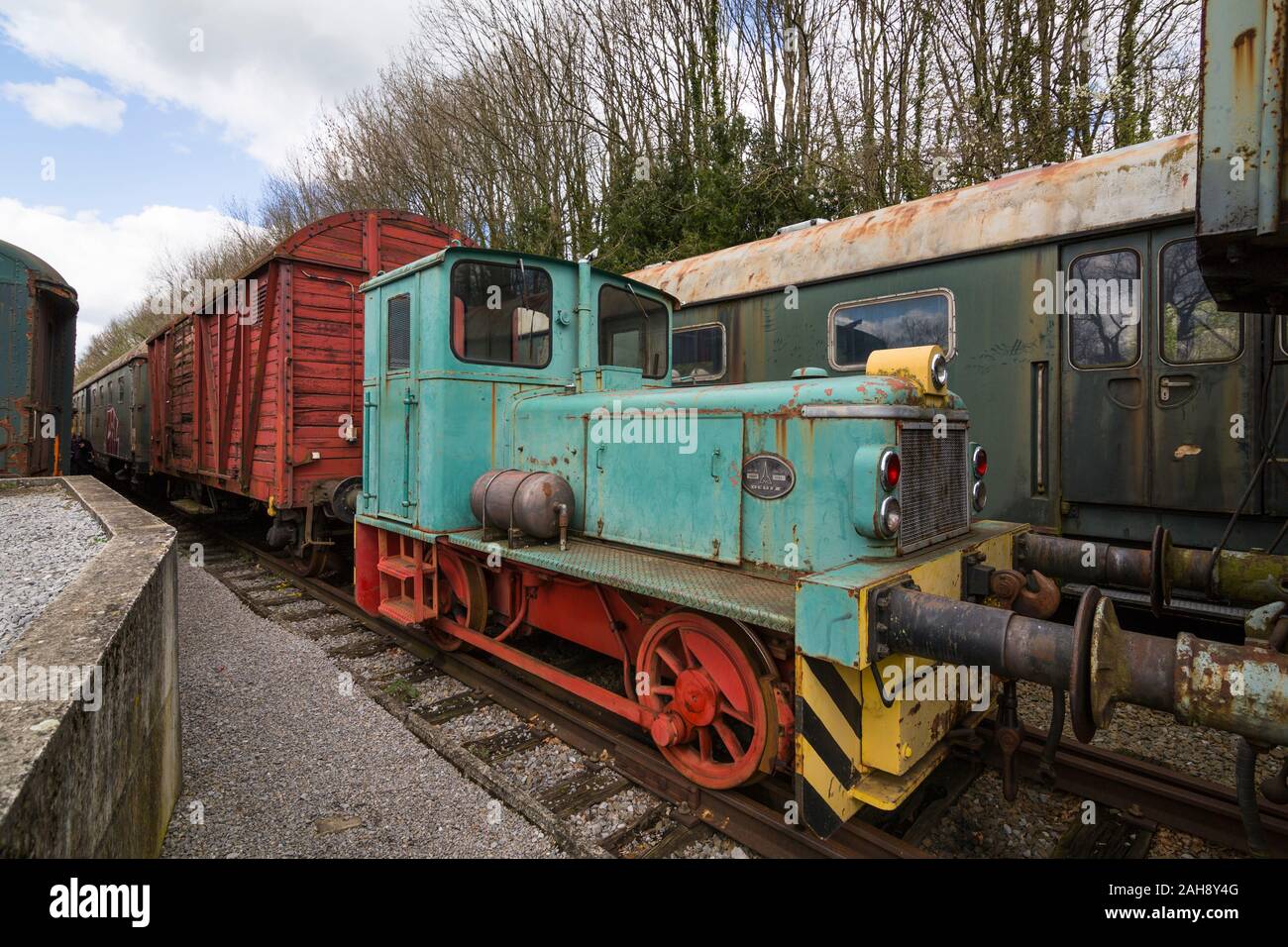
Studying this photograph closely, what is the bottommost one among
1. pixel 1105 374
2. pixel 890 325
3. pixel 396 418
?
pixel 396 418

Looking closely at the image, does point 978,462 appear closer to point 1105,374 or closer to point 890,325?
point 1105,374

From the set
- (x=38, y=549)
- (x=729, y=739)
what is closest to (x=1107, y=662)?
(x=729, y=739)

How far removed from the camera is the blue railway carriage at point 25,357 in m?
7.10

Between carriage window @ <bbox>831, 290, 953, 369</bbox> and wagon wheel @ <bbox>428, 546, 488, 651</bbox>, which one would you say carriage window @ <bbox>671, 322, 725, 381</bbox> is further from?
wagon wheel @ <bbox>428, 546, 488, 651</bbox>

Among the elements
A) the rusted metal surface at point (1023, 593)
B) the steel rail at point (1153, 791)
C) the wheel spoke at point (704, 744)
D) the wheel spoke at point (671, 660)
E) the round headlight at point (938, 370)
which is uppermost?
the round headlight at point (938, 370)

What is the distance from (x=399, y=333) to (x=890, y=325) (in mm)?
3973

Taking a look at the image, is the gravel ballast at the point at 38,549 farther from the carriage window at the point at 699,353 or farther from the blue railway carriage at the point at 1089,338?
the blue railway carriage at the point at 1089,338

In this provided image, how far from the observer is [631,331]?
16.2ft

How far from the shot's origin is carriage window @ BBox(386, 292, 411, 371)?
473cm

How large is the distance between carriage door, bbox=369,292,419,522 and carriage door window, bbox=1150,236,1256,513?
515 centimetres

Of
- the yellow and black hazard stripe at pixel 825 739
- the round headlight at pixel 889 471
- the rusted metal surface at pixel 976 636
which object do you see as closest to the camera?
the rusted metal surface at pixel 976 636

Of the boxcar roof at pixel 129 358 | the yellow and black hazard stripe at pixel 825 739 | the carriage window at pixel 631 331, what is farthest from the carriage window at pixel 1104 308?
the boxcar roof at pixel 129 358

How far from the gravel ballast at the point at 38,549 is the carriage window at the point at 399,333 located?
2.12 metres
